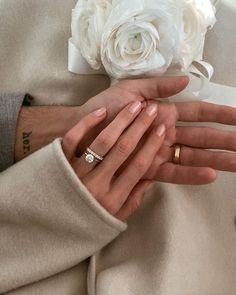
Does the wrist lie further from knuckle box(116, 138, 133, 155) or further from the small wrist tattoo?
knuckle box(116, 138, 133, 155)

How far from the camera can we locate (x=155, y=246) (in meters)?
0.77

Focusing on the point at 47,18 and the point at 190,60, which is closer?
the point at 190,60

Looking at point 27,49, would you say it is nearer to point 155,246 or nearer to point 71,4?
point 71,4

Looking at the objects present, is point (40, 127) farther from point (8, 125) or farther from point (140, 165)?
point (140, 165)

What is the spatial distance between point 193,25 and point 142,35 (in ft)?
0.31

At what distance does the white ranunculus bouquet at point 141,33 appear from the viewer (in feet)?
2.28

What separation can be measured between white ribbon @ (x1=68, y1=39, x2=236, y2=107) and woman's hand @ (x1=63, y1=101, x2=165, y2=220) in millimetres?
96

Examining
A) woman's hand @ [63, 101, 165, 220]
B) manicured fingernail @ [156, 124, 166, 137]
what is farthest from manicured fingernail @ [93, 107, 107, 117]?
manicured fingernail @ [156, 124, 166, 137]

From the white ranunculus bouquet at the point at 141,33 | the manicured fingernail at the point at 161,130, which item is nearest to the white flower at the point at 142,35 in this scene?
the white ranunculus bouquet at the point at 141,33

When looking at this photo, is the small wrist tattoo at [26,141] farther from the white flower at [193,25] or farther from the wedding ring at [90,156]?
the white flower at [193,25]

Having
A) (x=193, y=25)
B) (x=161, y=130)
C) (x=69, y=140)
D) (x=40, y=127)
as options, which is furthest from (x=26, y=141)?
(x=193, y=25)

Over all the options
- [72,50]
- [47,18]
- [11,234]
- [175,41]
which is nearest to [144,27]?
[175,41]

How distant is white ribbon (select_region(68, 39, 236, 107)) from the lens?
0.80m

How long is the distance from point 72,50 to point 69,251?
382mm
